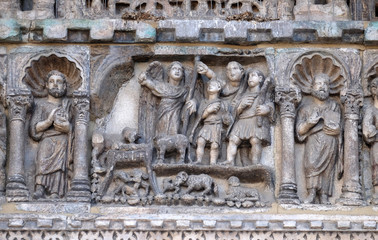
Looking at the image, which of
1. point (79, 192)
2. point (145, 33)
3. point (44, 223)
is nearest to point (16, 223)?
point (44, 223)

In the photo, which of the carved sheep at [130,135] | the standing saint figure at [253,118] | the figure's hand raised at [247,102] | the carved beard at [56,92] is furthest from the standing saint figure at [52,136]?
the figure's hand raised at [247,102]

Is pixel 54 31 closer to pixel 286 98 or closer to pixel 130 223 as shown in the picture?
pixel 130 223

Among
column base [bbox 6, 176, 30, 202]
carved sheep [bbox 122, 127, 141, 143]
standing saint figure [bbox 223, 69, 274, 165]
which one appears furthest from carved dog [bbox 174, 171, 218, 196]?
column base [bbox 6, 176, 30, 202]

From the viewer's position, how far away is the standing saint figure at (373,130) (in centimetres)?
1319

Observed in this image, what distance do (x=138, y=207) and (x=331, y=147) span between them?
218cm

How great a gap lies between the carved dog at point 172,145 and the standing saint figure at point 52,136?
99cm

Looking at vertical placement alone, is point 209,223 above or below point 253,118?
below

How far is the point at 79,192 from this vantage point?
13023 mm

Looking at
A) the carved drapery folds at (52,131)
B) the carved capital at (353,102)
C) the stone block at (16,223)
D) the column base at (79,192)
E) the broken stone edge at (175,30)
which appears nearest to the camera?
the stone block at (16,223)

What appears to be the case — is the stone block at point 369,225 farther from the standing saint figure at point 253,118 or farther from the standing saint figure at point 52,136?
the standing saint figure at point 52,136

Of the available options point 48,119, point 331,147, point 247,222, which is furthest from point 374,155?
point 48,119

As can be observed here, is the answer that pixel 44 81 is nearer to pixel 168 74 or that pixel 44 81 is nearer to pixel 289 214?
pixel 168 74

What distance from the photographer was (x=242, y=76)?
44.5ft

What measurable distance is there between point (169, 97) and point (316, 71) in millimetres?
1660
